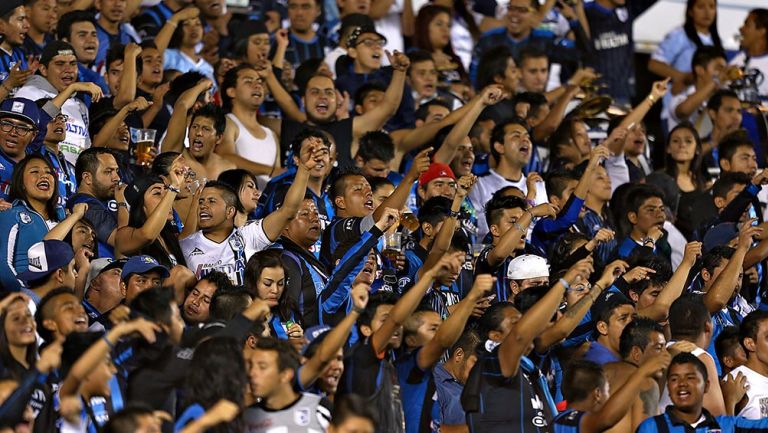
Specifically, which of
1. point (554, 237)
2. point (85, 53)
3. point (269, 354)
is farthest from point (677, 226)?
point (269, 354)

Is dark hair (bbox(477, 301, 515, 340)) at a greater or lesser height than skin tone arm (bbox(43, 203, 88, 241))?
lesser

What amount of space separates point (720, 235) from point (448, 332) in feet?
13.1

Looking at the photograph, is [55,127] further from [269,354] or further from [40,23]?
[269,354]

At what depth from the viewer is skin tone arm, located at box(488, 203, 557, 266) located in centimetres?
1077

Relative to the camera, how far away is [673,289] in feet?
35.6

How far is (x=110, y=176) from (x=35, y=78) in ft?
4.70

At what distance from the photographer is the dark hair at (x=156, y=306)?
27.1 feet

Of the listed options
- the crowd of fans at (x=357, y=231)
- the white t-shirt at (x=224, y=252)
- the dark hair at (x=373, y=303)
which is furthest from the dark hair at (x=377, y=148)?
the dark hair at (x=373, y=303)

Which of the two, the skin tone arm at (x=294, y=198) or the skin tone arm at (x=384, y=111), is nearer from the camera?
the skin tone arm at (x=294, y=198)

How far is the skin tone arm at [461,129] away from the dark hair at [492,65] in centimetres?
227

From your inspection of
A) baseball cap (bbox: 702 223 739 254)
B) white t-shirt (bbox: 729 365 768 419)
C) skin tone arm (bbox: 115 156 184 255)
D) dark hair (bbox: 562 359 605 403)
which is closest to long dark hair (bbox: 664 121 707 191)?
baseball cap (bbox: 702 223 739 254)

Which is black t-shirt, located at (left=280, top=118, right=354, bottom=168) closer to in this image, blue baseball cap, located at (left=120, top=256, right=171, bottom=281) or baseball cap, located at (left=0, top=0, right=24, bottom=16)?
baseball cap, located at (left=0, top=0, right=24, bottom=16)

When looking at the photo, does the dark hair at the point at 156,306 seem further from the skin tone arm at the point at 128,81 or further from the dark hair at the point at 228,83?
the dark hair at the point at 228,83

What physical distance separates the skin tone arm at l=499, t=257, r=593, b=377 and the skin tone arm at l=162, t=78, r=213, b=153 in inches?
144
